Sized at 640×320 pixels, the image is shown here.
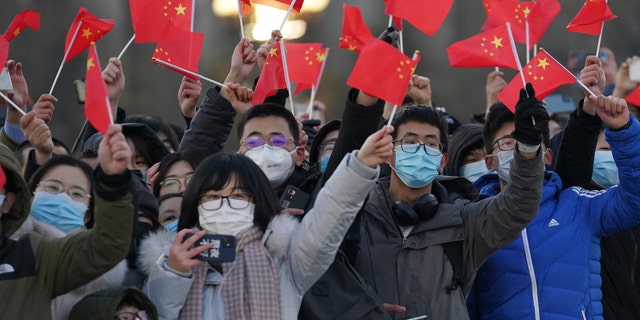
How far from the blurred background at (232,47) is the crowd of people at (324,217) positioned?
893 cm

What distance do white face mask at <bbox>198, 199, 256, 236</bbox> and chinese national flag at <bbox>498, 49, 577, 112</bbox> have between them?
5.47 ft

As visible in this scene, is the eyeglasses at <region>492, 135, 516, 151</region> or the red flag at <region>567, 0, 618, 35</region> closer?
the eyeglasses at <region>492, 135, 516, 151</region>

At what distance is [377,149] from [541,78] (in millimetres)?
1655

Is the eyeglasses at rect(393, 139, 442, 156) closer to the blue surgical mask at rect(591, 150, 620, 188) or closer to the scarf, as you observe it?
the scarf

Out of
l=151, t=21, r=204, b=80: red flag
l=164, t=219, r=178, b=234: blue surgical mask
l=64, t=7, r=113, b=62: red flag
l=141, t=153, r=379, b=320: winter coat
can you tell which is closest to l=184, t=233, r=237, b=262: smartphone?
l=141, t=153, r=379, b=320: winter coat

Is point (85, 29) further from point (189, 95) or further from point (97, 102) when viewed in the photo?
point (97, 102)

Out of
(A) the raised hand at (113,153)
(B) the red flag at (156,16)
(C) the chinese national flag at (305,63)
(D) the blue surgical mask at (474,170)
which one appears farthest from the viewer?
(C) the chinese national flag at (305,63)

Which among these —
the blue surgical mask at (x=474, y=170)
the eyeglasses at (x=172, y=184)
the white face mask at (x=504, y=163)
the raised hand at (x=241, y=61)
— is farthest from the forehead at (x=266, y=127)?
the blue surgical mask at (x=474, y=170)

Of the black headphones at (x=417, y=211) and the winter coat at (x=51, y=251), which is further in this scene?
the black headphones at (x=417, y=211)

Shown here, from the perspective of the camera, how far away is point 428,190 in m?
6.19

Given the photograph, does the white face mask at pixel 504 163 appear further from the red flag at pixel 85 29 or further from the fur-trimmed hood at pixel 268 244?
the red flag at pixel 85 29

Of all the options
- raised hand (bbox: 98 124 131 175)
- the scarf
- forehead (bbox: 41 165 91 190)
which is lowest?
the scarf

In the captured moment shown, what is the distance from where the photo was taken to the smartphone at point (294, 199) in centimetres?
594

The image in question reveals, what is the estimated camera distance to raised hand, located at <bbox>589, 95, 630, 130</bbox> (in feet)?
20.1
